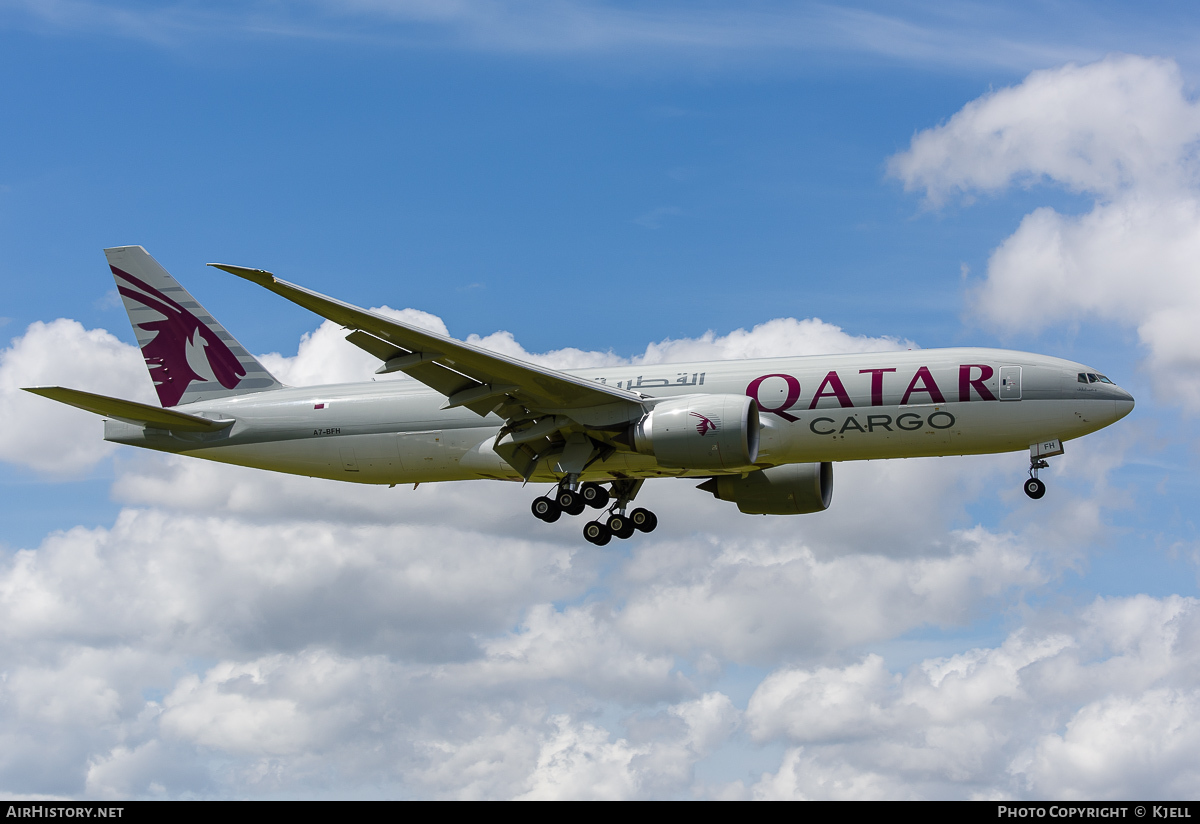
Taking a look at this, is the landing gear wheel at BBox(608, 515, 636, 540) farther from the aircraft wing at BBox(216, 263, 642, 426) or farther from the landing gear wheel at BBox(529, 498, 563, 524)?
the aircraft wing at BBox(216, 263, 642, 426)

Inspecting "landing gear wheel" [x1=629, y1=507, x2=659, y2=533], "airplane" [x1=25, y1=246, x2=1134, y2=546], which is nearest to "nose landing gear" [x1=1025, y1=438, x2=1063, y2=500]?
"airplane" [x1=25, y1=246, x2=1134, y2=546]

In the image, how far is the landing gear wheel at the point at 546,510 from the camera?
33.3m

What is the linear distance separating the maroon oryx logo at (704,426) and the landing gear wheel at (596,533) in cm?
723

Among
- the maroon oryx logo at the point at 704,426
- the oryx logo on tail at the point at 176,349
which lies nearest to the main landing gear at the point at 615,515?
the maroon oryx logo at the point at 704,426

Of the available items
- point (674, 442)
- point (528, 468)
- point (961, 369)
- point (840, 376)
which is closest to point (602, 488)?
point (528, 468)

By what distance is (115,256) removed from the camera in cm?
3884

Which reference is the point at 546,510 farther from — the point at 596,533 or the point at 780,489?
the point at 780,489

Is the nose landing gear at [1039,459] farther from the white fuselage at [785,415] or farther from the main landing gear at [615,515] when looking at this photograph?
the main landing gear at [615,515]

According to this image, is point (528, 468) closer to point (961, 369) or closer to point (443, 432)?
point (443, 432)

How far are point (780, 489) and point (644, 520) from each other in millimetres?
4243

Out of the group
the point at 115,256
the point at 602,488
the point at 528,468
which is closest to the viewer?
the point at 528,468

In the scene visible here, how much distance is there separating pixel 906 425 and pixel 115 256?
25.9m

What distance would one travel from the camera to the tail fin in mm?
36906
